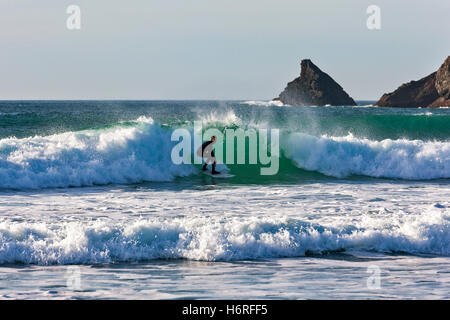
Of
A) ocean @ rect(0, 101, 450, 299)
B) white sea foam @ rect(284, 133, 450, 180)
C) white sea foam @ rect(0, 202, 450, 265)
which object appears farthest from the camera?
white sea foam @ rect(284, 133, 450, 180)

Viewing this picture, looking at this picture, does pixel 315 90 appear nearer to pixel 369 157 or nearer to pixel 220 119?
pixel 220 119

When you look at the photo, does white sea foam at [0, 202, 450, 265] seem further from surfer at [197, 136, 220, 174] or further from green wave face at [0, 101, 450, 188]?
surfer at [197, 136, 220, 174]

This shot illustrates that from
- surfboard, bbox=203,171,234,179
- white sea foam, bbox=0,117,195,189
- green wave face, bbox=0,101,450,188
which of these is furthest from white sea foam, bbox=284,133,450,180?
white sea foam, bbox=0,117,195,189

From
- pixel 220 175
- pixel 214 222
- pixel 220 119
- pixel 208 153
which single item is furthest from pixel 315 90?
pixel 214 222

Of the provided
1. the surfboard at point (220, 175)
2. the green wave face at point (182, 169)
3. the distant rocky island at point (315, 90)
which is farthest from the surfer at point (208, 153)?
the distant rocky island at point (315, 90)

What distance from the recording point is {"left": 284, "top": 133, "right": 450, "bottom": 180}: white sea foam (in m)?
20.8

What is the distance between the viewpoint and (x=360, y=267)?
28.6 ft

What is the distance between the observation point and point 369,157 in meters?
22.0

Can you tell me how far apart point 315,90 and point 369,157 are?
125126 millimetres

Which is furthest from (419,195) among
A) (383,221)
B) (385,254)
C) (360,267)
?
(360,267)

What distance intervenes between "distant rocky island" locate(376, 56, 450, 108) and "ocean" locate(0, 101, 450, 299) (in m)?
107
